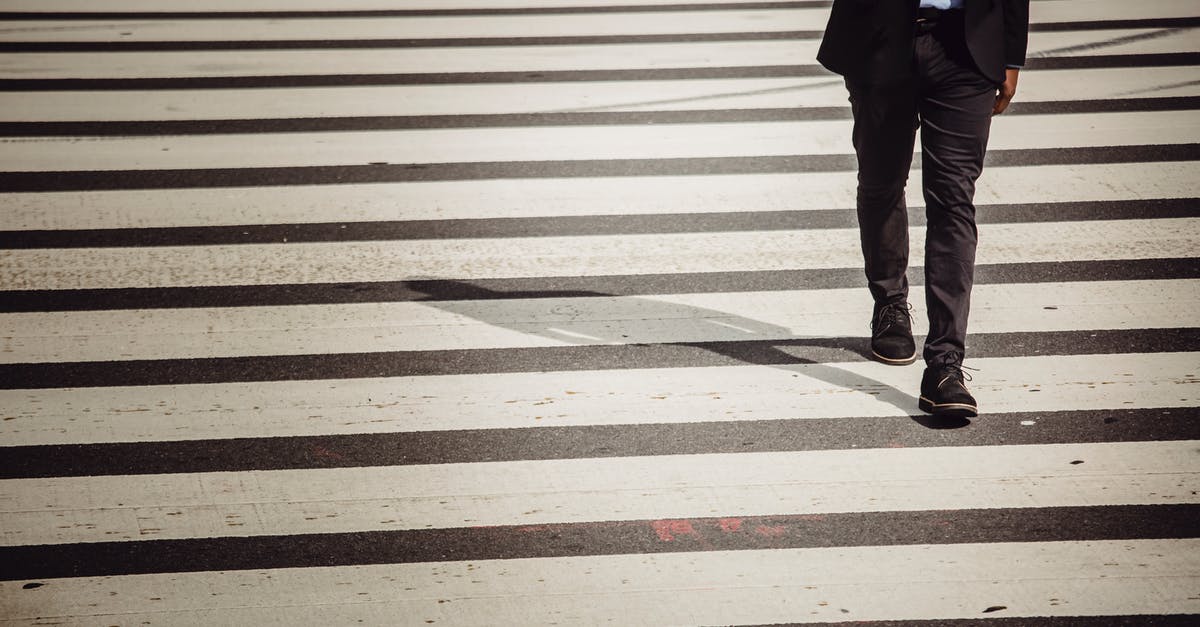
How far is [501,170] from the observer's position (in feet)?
20.7

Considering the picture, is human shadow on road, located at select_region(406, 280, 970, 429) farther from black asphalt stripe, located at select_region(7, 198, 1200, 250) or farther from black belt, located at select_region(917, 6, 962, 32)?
black belt, located at select_region(917, 6, 962, 32)

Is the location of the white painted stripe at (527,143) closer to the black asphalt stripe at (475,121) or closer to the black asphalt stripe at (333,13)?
the black asphalt stripe at (475,121)

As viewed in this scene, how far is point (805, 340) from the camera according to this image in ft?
15.9

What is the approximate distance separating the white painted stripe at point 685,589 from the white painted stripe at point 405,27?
16.7 ft

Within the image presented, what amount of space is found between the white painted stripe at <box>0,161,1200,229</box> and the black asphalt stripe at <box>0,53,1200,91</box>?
1.33 metres

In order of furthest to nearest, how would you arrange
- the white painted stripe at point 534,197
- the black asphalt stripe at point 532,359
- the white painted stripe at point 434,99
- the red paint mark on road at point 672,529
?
the white painted stripe at point 434,99 → the white painted stripe at point 534,197 → the black asphalt stripe at point 532,359 → the red paint mark on road at point 672,529

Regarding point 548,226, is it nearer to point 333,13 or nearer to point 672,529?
point 672,529

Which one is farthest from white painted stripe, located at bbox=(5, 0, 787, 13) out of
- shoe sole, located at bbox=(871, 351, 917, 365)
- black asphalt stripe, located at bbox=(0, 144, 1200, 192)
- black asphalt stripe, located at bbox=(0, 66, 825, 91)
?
shoe sole, located at bbox=(871, 351, 917, 365)

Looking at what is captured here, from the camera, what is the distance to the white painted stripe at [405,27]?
8.02 metres

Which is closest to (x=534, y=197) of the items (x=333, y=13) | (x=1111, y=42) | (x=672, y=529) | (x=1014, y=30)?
(x=1014, y=30)

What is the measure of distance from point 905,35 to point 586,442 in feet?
5.60

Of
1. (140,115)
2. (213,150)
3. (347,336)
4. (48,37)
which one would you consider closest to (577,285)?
(347,336)

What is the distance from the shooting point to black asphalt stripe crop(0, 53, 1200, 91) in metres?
7.27

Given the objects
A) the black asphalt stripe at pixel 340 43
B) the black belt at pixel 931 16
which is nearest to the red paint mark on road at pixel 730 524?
the black belt at pixel 931 16
